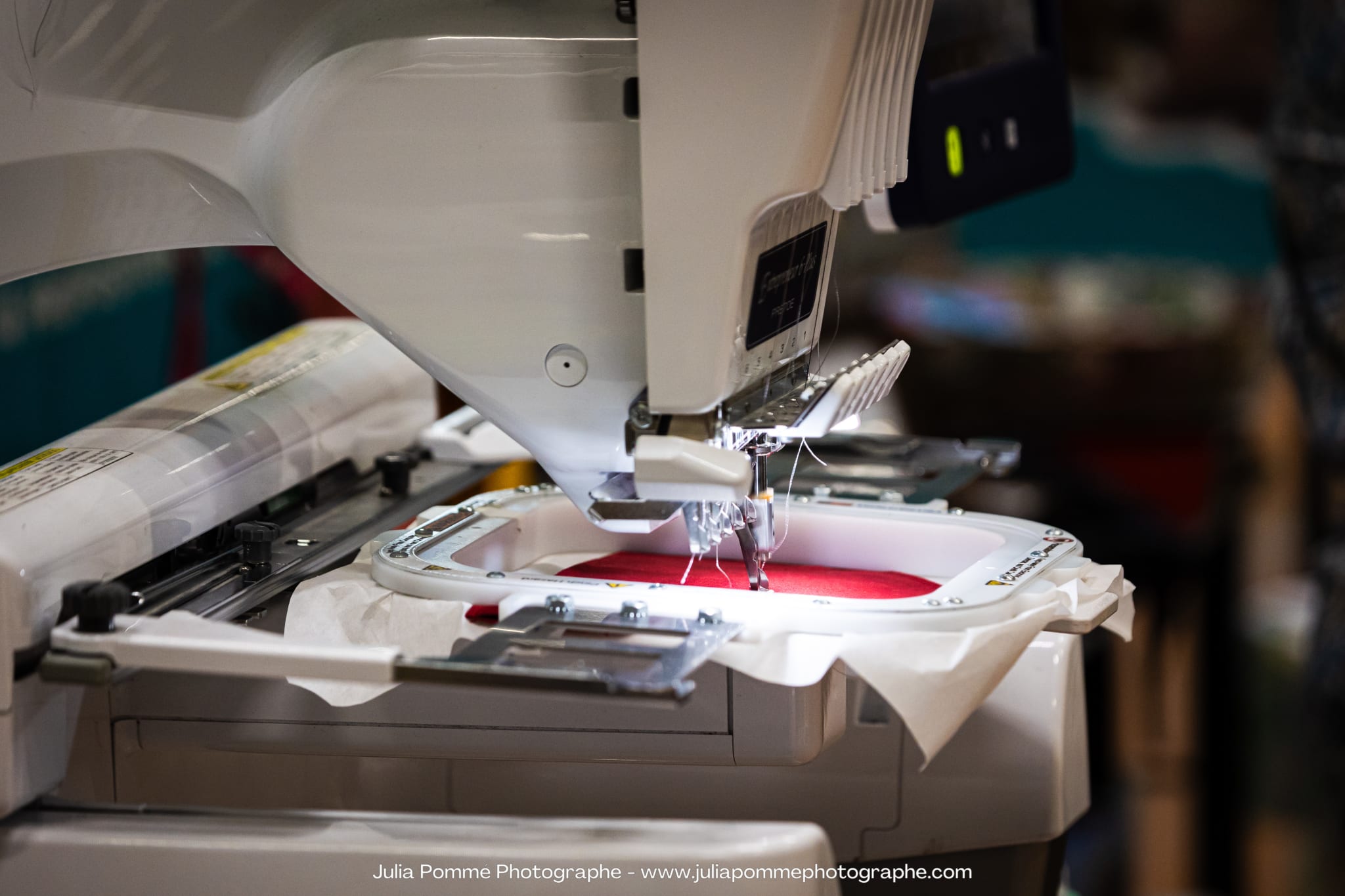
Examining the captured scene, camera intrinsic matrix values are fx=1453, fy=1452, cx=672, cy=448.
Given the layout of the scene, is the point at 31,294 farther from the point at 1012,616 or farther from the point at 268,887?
the point at 1012,616

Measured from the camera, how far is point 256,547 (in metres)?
1.36

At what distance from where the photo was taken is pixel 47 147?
1.27 meters

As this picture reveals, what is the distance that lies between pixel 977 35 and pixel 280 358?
3.03 ft

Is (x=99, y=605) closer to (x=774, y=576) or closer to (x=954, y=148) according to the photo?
(x=774, y=576)

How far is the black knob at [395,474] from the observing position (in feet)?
5.43

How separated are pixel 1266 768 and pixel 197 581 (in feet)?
8.14

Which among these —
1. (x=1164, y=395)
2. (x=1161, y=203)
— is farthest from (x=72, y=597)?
(x=1161, y=203)

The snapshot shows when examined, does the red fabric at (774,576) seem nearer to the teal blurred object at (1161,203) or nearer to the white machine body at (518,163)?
the white machine body at (518,163)

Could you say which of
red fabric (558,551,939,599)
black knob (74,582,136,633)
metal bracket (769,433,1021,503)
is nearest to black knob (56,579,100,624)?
black knob (74,582,136,633)

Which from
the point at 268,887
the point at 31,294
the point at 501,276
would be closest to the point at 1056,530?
the point at 501,276

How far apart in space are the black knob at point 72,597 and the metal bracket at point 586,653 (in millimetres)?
295

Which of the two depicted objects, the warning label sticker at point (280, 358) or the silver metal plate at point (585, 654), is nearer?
the silver metal plate at point (585, 654)

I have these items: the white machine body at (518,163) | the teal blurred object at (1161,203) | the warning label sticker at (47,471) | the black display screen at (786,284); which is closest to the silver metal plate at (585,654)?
the white machine body at (518,163)

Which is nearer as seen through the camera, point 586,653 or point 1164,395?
point 586,653
